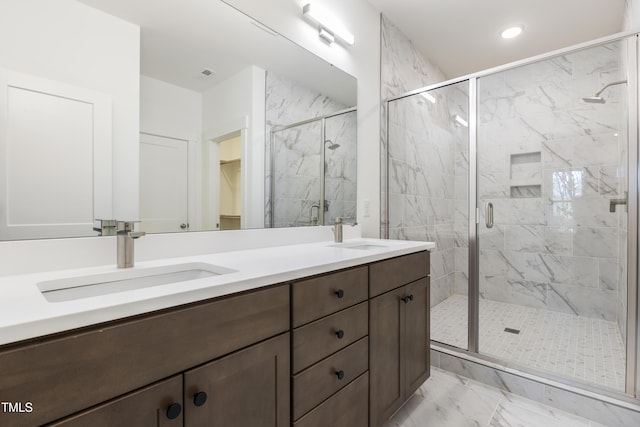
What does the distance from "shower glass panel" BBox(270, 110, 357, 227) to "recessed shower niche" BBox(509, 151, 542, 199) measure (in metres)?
1.72

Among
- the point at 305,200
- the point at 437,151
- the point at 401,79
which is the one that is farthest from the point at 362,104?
the point at 437,151

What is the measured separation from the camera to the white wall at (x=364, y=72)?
6.43 feet

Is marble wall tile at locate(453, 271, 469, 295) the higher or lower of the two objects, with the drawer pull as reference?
lower

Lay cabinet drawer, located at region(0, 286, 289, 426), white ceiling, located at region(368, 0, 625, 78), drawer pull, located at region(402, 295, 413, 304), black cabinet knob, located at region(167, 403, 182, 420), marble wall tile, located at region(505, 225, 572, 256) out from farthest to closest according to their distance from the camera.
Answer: marble wall tile, located at region(505, 225, 572, 256), white ceiling, located at region(368, 0, 625, 78), drawer pull, located at region(402, 295, 413, 304), black cabinet knob, located at region(167, 403, 182, 420), cabinet drawer, located at region(0, 286, 289, 426)

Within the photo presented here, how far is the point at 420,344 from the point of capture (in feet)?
5.18

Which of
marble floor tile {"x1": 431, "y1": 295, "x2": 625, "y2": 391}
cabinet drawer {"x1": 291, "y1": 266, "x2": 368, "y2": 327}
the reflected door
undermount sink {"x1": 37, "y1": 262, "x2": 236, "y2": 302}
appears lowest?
marble floor tile {"x1": 431, "y1": 295, "x2": 625, "y2": 391}

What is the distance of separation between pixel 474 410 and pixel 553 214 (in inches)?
72.8

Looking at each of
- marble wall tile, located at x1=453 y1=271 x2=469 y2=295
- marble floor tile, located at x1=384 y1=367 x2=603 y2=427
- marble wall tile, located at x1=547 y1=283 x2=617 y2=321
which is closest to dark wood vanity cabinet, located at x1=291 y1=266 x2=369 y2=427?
marble floor tile, located at x1=384 y1=367 x2=603 y2=427

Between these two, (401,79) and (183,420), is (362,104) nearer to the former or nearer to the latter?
(401,79)

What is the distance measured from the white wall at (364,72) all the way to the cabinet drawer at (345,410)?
117 cm

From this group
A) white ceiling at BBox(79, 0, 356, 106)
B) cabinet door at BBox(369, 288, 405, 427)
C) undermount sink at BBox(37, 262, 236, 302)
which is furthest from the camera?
cabinet door at BBox(369, 288, 405, 427)

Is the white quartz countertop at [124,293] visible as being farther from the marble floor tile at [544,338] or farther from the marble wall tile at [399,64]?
the marble wall tile at [399,64]

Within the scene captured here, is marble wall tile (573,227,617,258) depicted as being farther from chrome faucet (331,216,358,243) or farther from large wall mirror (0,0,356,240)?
large wall mirror (0,0,356,240)

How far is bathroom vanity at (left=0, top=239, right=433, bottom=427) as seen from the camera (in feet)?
1.69
